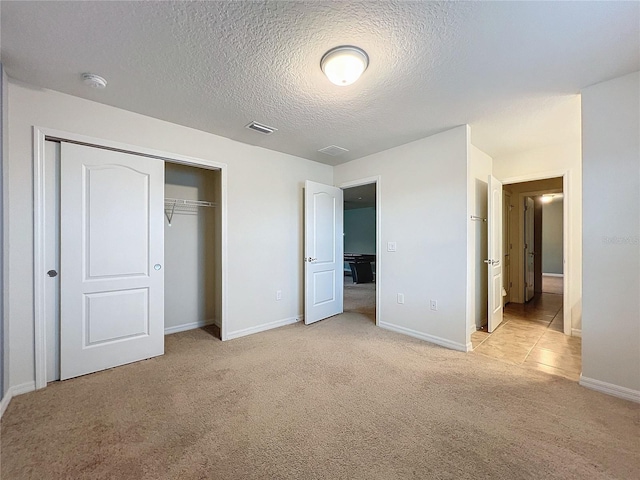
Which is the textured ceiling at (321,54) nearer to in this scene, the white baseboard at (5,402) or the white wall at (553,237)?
the white baseboard at (5,402)

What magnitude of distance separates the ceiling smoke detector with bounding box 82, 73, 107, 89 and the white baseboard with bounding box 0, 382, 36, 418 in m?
2.45

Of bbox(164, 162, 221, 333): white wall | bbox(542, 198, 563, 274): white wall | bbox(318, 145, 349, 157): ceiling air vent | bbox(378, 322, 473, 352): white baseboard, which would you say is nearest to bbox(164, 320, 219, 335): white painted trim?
bbox(164, 162, 221, 333): white wall

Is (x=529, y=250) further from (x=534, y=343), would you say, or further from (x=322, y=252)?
(x=322, y=252)

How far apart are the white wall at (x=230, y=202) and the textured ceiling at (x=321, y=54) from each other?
7.3 inches

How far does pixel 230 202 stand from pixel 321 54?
206 centimetres

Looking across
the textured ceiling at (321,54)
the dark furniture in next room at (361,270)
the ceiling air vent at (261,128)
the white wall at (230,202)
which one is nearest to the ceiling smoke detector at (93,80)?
the textured ceiling at (321,54)

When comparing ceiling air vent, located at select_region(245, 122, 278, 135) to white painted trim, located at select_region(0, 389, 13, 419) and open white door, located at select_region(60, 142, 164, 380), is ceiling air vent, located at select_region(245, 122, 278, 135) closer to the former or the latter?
open white door, located at select_region(60, 142, 164, 380)

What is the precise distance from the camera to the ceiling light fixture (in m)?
1.70

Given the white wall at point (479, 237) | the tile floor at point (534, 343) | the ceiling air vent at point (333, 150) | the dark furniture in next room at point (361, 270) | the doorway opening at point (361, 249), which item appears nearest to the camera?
the tile floor at point (534, 343)

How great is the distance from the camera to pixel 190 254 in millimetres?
3744

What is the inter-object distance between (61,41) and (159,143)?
1131mm

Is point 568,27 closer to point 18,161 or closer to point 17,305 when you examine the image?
point 18,161

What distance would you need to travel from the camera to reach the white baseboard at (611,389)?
194 cm

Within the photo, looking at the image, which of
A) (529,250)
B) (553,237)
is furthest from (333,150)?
(553,237)
